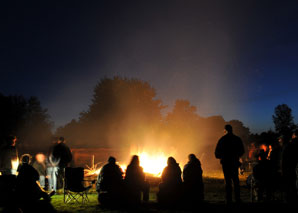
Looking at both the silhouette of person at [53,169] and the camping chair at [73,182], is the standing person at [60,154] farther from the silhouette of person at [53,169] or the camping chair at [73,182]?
the camping chair at [73,182]

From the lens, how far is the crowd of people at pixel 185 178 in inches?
277

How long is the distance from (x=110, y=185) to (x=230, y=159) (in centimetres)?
390

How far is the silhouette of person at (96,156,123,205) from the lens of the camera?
8.03m

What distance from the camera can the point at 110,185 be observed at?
8234mm

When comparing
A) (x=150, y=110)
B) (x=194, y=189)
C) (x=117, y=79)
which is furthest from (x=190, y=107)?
(x=194, y=189)

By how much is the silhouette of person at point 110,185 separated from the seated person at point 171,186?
1375mm

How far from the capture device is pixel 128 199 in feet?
26.2

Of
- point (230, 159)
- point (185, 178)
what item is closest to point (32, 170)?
point (185, 178)

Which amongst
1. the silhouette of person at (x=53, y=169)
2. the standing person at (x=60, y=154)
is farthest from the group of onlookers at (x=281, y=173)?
the silhouette of person at (x=53, y=169)

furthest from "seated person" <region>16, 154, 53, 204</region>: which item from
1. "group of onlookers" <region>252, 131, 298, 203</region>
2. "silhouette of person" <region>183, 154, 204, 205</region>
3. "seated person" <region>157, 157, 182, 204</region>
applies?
"group of onlookers" <region>252, 131, 298, 203</region>

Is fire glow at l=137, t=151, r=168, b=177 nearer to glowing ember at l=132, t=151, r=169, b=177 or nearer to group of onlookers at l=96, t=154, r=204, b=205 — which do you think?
glowing ember at l=132, t=151, r=169, b=177

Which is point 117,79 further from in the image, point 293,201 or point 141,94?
point 293,201

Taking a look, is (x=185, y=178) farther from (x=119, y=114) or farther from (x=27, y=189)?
(x=119, y=114)

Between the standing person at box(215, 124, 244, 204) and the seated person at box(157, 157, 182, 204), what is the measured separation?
1554mm
